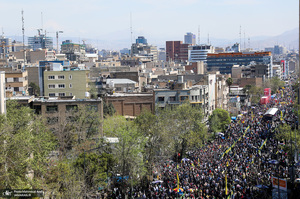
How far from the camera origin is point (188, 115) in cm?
4781

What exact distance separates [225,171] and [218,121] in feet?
80.2

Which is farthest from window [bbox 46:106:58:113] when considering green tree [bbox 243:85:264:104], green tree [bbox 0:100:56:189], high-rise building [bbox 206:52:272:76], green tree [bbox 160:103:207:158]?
high-rise building [bbox 206:52:272:76]

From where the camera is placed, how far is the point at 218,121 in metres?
56.6

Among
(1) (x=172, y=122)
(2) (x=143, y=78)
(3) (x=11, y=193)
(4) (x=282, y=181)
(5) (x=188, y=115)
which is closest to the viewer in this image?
(3) (x=11, y=193)

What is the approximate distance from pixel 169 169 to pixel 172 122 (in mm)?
8943

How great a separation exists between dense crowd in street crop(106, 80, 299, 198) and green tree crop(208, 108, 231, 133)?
7.21m

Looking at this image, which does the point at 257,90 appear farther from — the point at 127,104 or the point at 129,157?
the point at 129,157

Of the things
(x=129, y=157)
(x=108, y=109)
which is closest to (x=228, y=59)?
(x=108, y=109)

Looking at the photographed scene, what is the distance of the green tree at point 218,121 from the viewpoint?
55.4 meters

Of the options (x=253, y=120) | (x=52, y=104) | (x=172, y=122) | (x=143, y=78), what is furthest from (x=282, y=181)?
(x=143, y=78)

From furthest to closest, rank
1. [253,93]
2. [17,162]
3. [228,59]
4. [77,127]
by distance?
[228,59], [253,93], [77,127], [17,162]

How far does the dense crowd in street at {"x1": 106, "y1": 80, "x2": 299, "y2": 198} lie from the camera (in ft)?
98.4

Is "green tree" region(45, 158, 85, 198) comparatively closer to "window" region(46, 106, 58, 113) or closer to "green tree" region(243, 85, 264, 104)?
"window" region(46, 106, 58, 113)

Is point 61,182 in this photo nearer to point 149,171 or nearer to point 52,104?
point 149,171
